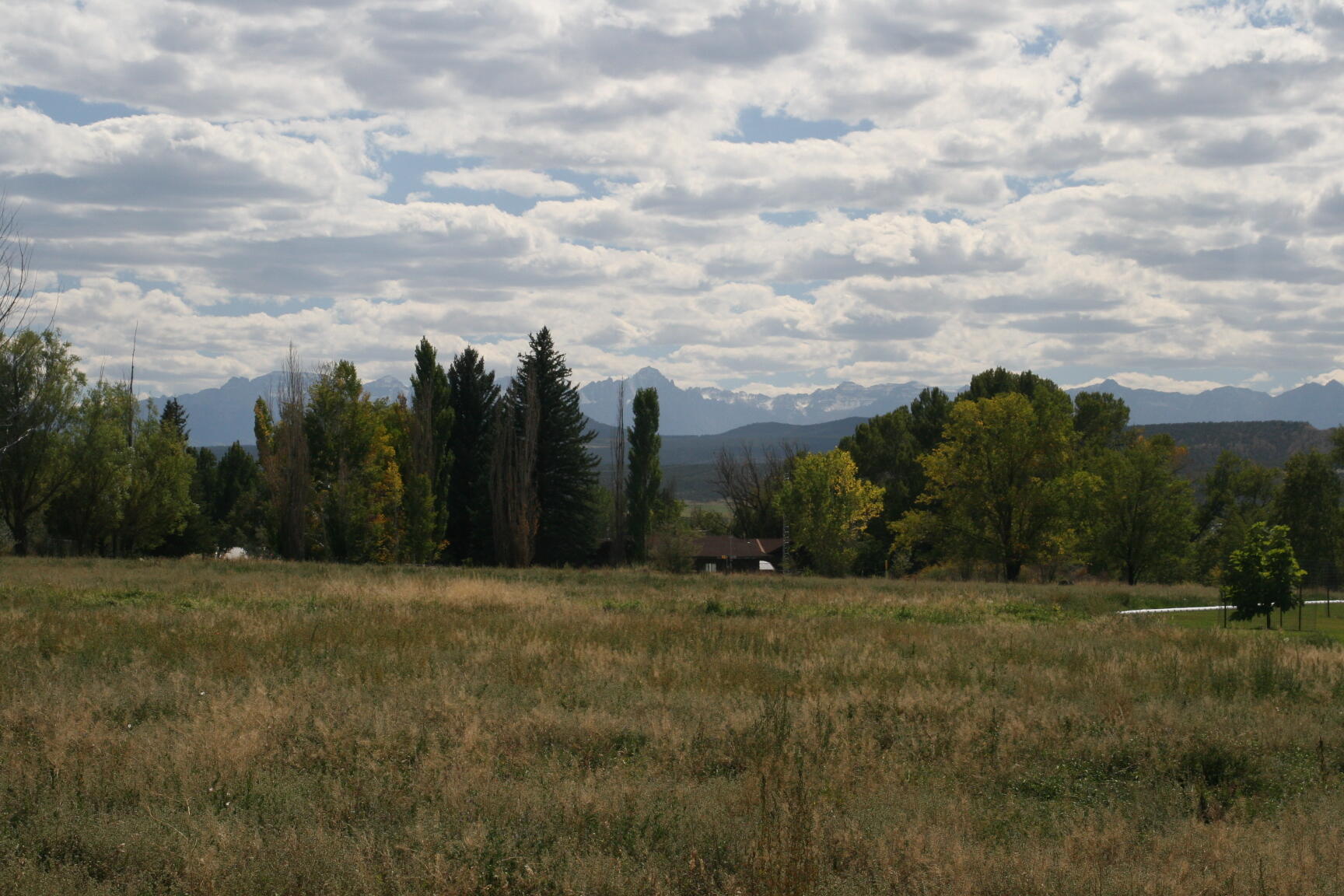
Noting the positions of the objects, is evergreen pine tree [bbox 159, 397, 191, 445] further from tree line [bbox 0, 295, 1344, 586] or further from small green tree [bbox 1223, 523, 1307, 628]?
small green tree [bbox 1223, 523, 1307, 628]

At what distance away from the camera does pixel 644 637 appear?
1862 centimetres

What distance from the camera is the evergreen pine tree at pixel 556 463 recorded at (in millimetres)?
60062

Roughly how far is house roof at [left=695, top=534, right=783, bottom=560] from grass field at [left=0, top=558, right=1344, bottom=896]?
66452 millimetres

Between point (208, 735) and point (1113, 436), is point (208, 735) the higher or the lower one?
the lower one

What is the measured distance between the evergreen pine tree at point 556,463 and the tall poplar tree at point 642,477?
240 cm

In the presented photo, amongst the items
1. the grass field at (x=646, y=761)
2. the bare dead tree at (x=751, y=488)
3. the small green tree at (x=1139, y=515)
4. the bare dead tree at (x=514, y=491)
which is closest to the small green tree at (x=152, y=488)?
the bare dead tree at (x=514, y=491)

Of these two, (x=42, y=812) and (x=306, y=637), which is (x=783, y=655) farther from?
(x=42, y=812)

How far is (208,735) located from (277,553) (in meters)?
47.0

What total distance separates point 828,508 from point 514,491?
2092 cm

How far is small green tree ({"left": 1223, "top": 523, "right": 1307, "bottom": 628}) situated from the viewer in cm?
2667

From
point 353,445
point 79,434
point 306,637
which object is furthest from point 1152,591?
point 79,434

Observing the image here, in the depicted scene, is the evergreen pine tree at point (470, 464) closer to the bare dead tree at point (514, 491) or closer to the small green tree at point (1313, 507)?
the bare dead tree at point (514, 491)

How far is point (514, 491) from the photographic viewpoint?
185 ft

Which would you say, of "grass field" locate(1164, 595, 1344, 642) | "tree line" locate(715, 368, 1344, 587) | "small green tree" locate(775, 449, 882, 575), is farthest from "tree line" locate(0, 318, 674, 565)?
"grass field" locate(1164, 595, 1344, 642)
